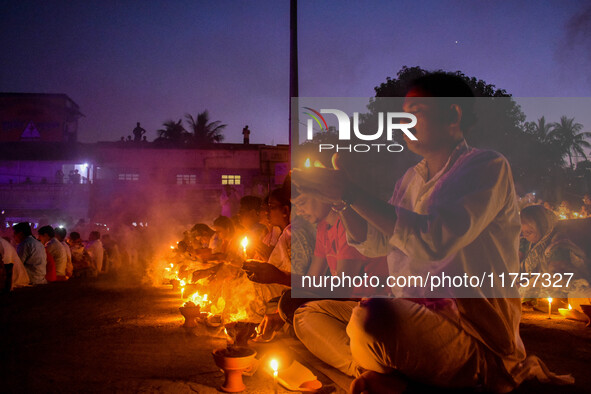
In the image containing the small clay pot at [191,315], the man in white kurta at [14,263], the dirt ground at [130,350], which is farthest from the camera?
the man in white kurta at [14,263]

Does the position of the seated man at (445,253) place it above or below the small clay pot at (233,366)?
above

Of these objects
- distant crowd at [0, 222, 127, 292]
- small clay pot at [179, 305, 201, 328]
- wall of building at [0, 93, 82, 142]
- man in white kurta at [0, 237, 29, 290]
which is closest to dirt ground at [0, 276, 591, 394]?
small clay pot at [179, 305, 201, 328]

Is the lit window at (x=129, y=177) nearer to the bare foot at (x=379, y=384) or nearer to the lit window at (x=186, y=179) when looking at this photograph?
the lit window at (x=186, y=179)

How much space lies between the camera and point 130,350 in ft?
17.9

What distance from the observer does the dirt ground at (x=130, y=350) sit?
13.4 feet

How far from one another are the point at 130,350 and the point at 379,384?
368cm

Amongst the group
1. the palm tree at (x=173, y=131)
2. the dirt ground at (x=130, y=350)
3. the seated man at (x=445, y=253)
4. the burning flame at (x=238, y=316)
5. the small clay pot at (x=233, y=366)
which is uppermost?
the palm tree at (x=173, y=131)

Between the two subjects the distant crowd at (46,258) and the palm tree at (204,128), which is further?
the palm tree at (204,128)

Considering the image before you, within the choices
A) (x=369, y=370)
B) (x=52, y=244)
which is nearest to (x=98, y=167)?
(x=52, y=244)

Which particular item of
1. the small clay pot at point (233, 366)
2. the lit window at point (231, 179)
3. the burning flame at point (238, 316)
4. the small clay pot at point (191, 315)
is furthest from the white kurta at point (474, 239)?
the lit window at point (231, 179)

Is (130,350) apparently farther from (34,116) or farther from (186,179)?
(34,116)

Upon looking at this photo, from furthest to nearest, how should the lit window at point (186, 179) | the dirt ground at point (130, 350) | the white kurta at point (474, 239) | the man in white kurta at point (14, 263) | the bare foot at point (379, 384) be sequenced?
1. the lit window at point (186, 179)
2. the man in white kurta at point (14, 263)
3. the dirt ground at point (130, 350)
4. the bare foot at point (379, 384)
5. the white kurta at point (474, 239)

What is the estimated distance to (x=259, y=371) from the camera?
4480 mm

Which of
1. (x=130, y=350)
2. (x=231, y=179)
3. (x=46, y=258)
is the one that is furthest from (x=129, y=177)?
(x=130, y=350)
